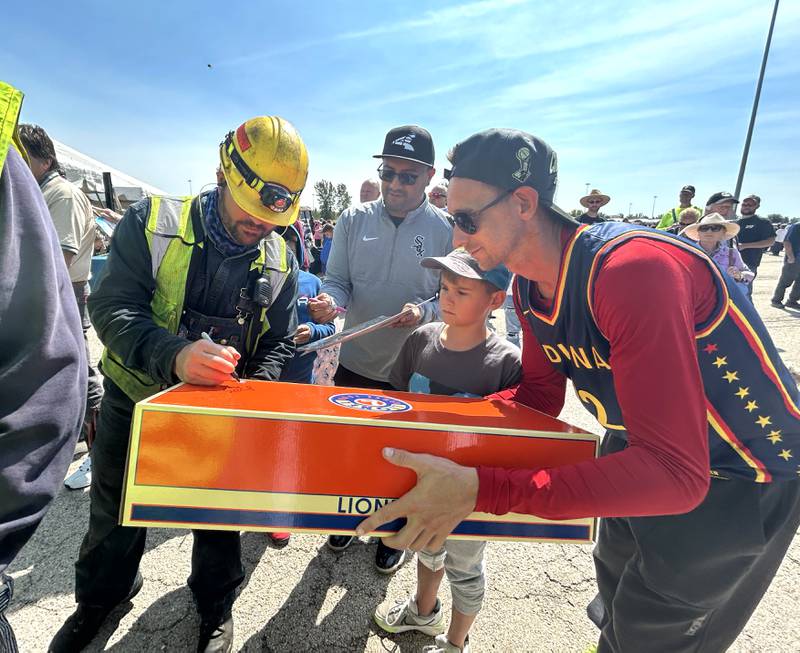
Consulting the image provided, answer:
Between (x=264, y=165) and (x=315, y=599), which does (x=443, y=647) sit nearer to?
(x=315, y=599)

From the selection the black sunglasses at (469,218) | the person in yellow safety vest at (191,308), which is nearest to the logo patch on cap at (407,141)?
the person in yellow safety vest at (191,308)

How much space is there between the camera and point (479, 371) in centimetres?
205

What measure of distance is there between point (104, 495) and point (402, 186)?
7.70ft

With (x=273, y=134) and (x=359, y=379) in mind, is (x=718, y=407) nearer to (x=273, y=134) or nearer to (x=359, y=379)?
(x=273, y=134)

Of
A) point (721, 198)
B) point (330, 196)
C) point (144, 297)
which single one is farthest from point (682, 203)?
point (330, 196)

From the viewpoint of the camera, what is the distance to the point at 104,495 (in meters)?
1.81

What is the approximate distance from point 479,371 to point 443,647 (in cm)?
131

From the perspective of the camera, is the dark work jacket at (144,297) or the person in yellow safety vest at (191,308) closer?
the dark work jacket at (144,297)

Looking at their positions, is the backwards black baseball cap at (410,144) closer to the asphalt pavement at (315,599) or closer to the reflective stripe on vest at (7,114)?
the reflective stripe on vest at (7,114)

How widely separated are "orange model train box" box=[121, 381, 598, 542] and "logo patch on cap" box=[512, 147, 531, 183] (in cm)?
76

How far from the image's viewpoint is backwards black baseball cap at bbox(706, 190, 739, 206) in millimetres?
6758

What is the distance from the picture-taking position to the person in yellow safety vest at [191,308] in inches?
64.6

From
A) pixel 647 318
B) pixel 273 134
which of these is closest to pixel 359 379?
pixel 273 134

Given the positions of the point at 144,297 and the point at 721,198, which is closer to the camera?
the point at 144,297
